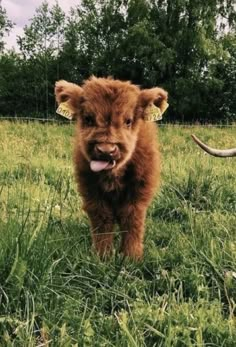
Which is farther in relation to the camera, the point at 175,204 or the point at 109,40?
the point at 109,40

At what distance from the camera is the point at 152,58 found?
39.2 metres

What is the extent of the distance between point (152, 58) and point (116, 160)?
36.5 meters

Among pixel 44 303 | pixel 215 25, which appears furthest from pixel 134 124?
pixel 215 25

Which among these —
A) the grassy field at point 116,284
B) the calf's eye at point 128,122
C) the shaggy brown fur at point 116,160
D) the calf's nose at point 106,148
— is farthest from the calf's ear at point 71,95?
the grassy field at point 116,284

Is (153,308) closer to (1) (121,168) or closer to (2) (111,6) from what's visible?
(1) (121,168)

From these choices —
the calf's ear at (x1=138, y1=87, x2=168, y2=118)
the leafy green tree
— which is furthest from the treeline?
the calf's ear at (x1=138, y1=87, x2=168, y2=118)

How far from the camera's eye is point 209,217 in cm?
486

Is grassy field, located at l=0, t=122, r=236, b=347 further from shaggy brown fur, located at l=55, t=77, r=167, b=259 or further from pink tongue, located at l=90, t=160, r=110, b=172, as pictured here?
pink tongue, located at l=90, t=160, r=110, b=172

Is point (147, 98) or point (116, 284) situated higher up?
point (147, 98)

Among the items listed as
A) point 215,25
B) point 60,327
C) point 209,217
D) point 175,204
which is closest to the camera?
point 60,327

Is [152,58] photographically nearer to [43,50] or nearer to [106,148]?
[43,50]

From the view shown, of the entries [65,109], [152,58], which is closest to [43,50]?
[152,58]

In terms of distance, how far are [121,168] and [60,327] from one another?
1468 mm

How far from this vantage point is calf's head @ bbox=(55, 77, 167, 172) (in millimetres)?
3541
